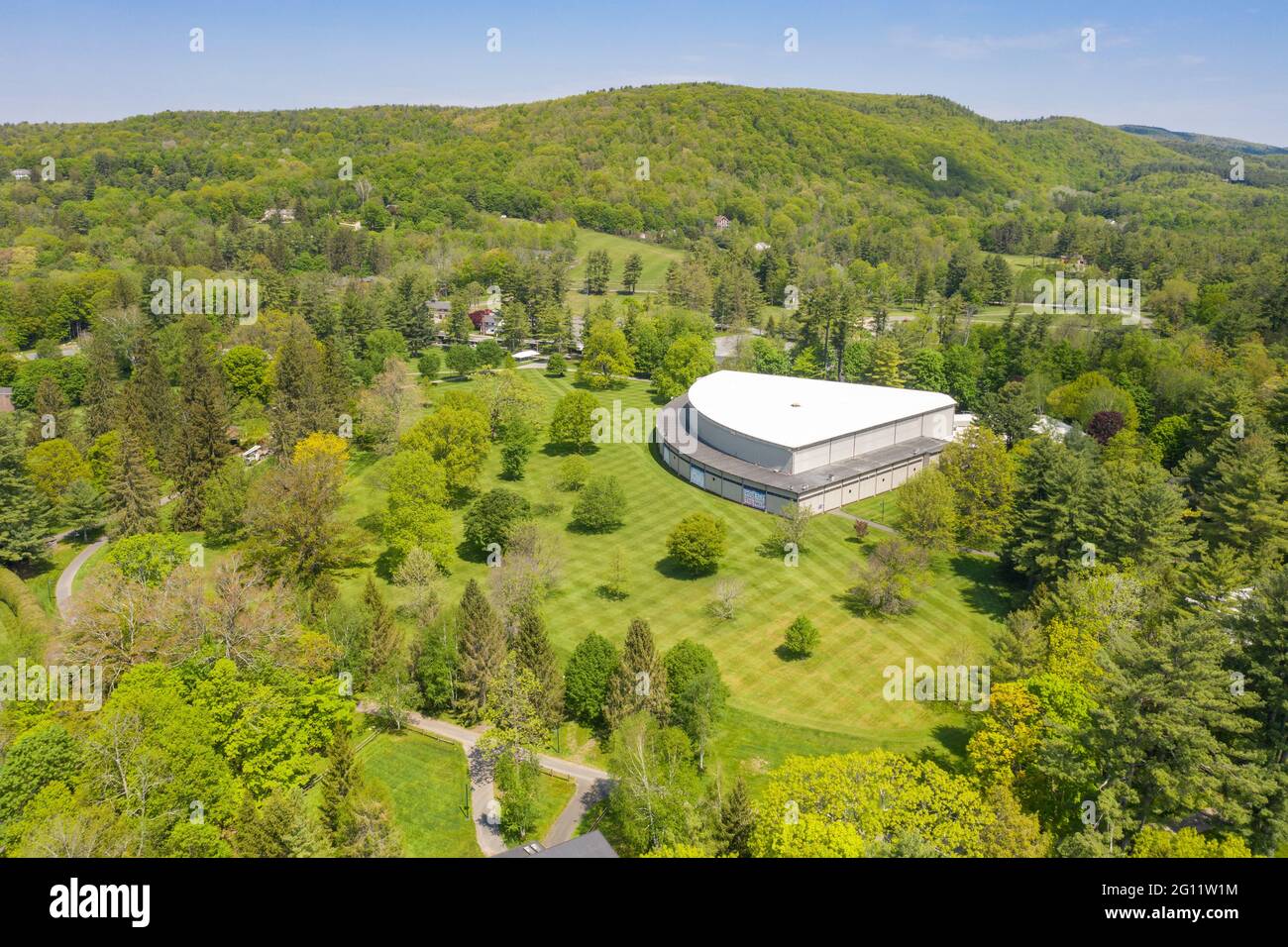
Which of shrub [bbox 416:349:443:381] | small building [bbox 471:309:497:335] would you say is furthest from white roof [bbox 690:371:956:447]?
small building [bbox 471:309:497:335]

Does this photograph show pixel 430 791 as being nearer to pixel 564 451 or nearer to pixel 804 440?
pixel 804 440

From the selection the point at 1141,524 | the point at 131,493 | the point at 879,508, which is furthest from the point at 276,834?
the point at 879,508

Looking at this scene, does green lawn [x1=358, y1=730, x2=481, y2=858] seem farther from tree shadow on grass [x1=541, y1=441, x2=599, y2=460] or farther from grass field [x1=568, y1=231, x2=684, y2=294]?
grass field [x1=568, y1=231, x2=684, y2=294]

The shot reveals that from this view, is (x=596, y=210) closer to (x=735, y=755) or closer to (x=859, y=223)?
(x=859, y=223)

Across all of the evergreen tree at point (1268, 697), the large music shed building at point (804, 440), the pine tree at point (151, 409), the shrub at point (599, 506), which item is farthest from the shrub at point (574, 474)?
the evergreen tree at point (1268, 697)

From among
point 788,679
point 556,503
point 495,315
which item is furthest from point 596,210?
point 788,679

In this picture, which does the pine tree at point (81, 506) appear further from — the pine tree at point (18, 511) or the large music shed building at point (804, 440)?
the large music shed building at point (804, 440)
